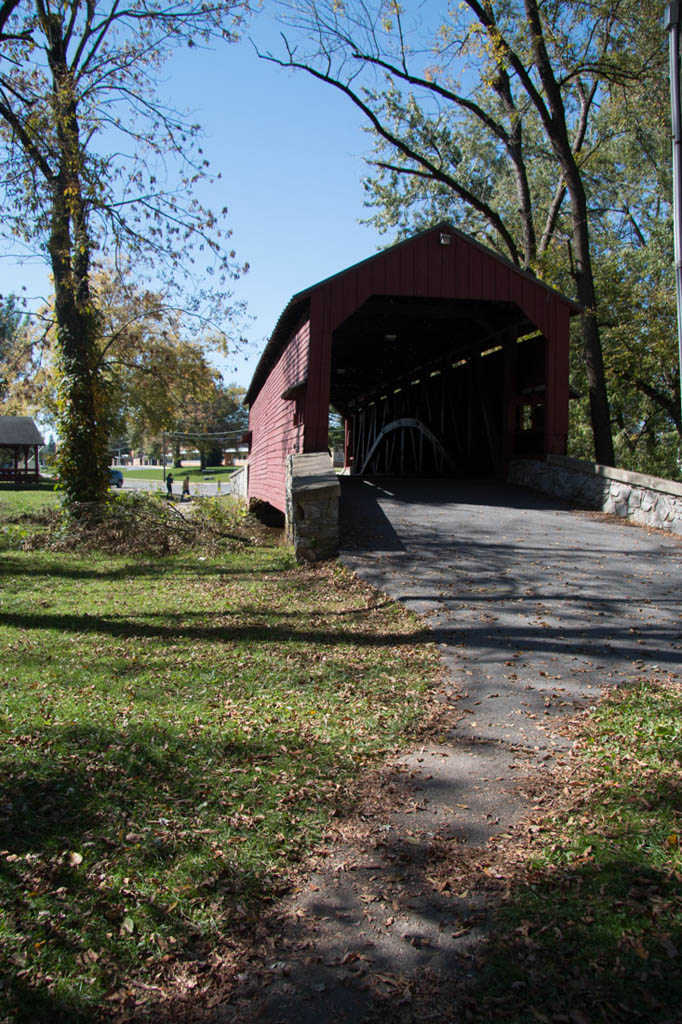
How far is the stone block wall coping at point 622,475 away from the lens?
986cm

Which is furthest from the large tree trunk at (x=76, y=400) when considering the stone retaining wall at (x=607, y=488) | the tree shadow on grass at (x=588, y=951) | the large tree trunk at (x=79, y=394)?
the tree shadow on grass at (x=588, y=951)

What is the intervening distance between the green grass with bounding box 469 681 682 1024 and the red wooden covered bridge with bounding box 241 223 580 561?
7.08 metres

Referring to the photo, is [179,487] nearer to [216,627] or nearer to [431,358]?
[431,358]

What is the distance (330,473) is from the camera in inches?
380

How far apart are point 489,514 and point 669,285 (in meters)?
12.9

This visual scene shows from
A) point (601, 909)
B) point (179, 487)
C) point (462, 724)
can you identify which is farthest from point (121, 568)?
point (179, 487)

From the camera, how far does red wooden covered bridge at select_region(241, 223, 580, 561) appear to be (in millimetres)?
12234

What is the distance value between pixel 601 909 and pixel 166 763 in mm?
2134

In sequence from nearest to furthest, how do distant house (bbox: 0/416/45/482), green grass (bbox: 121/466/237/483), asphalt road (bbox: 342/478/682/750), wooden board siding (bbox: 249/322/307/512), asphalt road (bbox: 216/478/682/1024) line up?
asphalt road (bbox: 216/478/682/1024)
asphalt road (bbox: 342/478/682/750)
wooden board siding (bbox: 249/322/307/512)
distant house (bbox: 0/416/45/482)
green grass (bbox: 121/466/237/483)

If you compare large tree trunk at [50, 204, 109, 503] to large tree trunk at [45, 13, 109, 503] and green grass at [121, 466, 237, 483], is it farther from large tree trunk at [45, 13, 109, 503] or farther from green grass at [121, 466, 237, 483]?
green grass at [121, 466, 237, 483]

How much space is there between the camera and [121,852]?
303 centimetres

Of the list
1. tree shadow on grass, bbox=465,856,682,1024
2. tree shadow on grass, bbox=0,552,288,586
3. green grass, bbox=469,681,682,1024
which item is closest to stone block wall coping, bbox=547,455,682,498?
tree shadow on grass, bbox=0,552,288,586

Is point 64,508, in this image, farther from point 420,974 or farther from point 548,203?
point 548,203

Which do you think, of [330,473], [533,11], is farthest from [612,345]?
[330,473]
